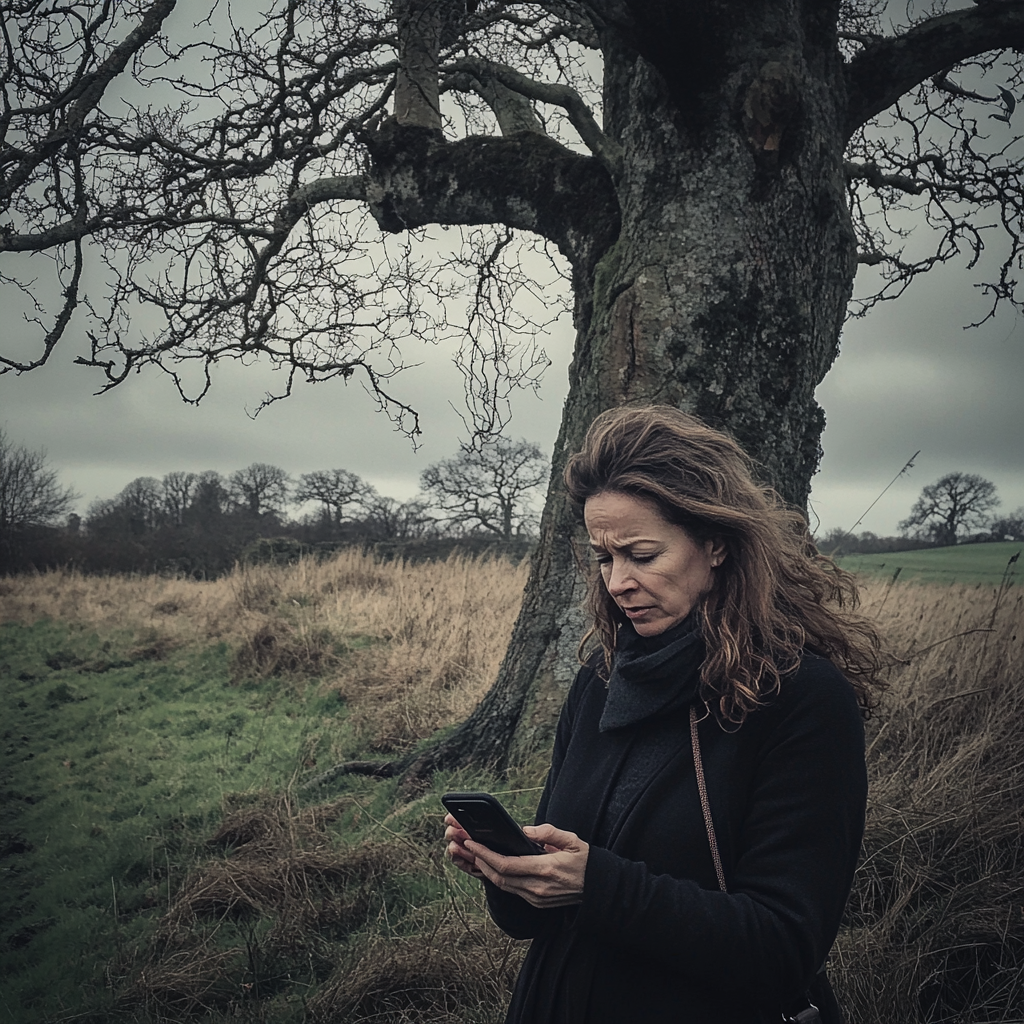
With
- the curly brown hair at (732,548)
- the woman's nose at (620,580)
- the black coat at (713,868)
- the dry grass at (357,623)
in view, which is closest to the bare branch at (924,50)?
the curly brown hair at (732,548)

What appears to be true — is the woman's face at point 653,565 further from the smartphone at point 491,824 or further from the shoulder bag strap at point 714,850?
the smartphone at point 491,824

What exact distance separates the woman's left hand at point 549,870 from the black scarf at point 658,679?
28 cm

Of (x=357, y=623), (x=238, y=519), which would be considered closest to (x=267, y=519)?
(x=238, y=519)

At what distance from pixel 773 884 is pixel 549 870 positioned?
43 cm

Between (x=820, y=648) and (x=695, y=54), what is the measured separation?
3.18 m

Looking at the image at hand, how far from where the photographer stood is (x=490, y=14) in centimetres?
566

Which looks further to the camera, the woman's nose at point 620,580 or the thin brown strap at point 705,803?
the woman's nose at point 620,580

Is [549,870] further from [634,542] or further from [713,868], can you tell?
[634,542]

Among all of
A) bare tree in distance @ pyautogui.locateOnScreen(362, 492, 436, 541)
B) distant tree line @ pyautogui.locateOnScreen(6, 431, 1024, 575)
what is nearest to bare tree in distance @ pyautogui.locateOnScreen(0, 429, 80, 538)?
distant tree line @ pyautogui.locateOnScreen(6, 431, 1024, 575)

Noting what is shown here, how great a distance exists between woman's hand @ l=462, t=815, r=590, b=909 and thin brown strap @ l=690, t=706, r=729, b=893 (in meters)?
0.25

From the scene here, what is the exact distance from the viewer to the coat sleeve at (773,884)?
53.7 inches

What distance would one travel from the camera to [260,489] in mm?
39406

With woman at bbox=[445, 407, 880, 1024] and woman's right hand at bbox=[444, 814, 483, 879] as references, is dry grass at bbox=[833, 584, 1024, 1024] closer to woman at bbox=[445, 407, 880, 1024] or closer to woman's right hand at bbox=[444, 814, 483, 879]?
woman at bbox=[445, 407, 880, 1024]

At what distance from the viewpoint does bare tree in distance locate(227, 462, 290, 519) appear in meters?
38.1
